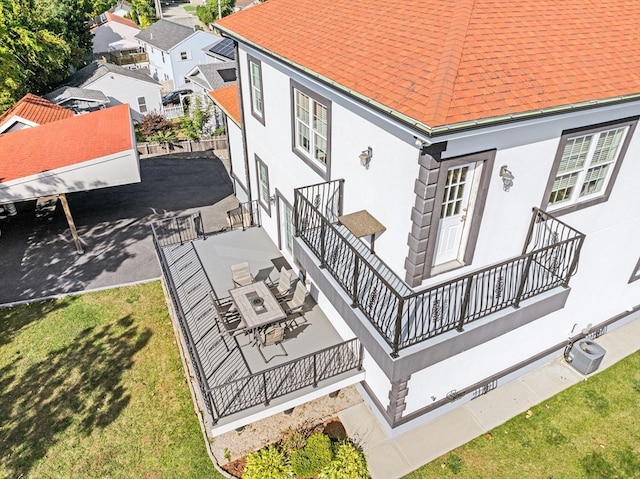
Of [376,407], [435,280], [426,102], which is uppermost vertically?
[426,102]

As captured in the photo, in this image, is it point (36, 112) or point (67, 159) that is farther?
point (36, 112)

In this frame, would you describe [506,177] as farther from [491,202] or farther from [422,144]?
[422,144]

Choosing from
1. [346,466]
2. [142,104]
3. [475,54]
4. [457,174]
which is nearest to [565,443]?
[346,466]

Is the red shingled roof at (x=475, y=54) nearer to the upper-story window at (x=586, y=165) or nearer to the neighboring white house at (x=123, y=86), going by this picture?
the upper-story window at (x=586, y=165)

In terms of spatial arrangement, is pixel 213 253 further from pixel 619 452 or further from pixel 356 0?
pixel 619 452

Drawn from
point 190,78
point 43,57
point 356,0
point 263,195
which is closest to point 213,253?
point 263,195

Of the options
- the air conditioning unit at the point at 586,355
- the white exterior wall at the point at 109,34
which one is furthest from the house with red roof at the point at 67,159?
the white exterior wall at the point at 109,34

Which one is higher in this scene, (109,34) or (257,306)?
(257,306)
